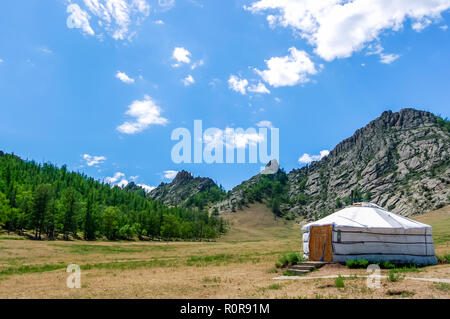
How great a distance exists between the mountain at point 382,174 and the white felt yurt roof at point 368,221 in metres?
81.3

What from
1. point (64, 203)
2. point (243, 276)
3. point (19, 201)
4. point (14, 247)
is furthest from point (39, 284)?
point (19, 201)

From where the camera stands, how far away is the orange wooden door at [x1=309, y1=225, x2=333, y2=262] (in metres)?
17.6

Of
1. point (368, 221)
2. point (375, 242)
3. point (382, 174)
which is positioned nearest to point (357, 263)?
point (375, 242)

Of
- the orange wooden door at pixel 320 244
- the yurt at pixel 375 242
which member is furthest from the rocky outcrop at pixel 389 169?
the orange wooden door at pixel 320 244

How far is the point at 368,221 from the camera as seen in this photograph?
18.2 metres

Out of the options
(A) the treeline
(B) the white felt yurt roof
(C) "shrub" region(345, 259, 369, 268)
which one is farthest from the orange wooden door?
(A) the treeline

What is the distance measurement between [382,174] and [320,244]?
12709 centimetres

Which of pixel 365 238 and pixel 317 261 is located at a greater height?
pixel 365 238

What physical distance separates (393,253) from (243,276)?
348 inches

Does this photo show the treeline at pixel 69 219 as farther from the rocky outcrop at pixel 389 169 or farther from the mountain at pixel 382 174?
the mountain at pixel 382 174

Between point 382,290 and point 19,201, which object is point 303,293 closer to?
point 382,290

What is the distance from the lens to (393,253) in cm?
1758

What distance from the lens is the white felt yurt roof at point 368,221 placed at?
17.6 metres

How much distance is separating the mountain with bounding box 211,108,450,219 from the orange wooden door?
84.1m
